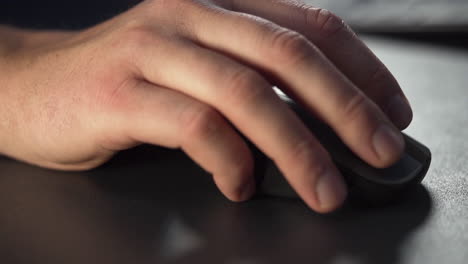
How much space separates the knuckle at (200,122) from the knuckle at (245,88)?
2cm

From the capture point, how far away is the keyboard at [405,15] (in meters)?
0.91

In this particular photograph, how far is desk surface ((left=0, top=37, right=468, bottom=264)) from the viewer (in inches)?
16.5

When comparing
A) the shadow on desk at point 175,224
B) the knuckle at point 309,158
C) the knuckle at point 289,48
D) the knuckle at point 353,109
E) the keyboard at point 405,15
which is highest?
the knuckle at point 289,48

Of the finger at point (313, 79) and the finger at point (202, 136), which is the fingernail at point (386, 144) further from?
the finger at point (202, 136)

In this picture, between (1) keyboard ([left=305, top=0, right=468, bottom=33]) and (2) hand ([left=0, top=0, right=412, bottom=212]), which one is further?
(1) keyboard ([left=305, top=0, right=468, bottom=33])

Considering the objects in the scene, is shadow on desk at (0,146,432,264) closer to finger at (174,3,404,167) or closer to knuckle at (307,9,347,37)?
finger at (174,3,404,167)

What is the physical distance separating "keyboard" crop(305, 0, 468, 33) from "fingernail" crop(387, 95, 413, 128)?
0.42m

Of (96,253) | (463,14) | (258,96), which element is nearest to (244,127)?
(258,96)

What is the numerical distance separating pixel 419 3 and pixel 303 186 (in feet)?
2.20

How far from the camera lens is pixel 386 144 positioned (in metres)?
0.45

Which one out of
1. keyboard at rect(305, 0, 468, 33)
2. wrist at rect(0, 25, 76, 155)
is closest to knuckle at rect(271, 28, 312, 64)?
wrist at rect(0, 25, 76, 155)

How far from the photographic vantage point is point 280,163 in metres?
0.45

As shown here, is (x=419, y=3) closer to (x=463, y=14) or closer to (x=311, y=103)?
(x=463, y=14)

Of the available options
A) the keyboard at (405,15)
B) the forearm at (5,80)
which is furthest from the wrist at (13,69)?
the keyboard at (405,15)
